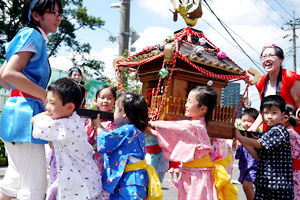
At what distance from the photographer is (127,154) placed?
240 cm

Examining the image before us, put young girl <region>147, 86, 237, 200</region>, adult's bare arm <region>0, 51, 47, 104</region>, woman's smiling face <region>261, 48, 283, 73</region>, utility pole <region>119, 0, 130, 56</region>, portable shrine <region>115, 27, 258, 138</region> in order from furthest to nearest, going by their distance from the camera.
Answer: utility pole <region>119, 0, 130, 56</region>, portable shrine <region>115, 27, 258, 138</region>, woman's smiling face <region>261, 48, 283, 73</region>, young girl <region>147, 86, 237, 200</region>, adult's bare arm <region>0, 51, 47, 104</region>

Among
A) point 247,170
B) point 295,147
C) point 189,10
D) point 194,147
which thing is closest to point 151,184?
point 194,147

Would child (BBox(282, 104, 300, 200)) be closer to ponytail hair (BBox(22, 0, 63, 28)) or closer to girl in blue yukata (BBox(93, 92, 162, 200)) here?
girl in blue yukata (BBox(93, 92, 162, 200))

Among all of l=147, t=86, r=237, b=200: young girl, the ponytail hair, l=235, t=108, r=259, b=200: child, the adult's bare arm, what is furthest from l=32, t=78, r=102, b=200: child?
l=235, t=108, r=259, b=200: child

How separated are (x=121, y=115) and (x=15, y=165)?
0.90m

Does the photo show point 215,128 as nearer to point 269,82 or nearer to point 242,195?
point 269,82

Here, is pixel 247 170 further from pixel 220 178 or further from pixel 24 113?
pixel 24 113

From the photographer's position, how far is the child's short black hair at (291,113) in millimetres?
2965

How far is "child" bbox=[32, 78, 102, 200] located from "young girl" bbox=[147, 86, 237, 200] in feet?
2.33

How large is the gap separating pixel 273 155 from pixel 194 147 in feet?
2.77

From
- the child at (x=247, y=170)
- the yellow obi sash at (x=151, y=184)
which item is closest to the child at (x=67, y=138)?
the yellow obi sash at (x=151, y=184)

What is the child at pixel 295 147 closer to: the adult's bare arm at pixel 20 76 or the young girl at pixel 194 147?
the young girl at pixel 194 147

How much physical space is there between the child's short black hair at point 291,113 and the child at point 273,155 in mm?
188

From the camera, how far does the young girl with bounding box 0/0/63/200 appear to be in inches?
78.2
